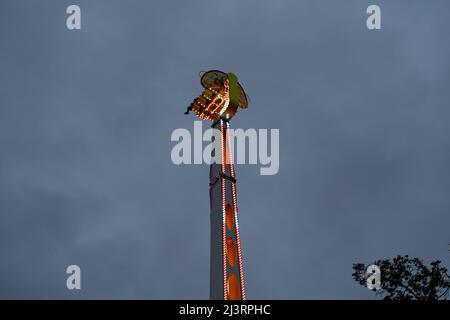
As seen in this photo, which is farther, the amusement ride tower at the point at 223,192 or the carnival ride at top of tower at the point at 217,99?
the carnival ride at top of tower at the point at 217,99

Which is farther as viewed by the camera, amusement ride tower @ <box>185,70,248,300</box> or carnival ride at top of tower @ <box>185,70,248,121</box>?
carnival ride at top of tower @ <box>185,70,248,121</box>

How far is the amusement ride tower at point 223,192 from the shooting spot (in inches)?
982

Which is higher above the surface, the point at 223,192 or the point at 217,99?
the point at 217,99

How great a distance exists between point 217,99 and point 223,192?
238 inches

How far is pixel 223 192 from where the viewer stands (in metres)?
27.1

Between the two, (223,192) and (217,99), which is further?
(217,99)

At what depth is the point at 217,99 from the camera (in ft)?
100

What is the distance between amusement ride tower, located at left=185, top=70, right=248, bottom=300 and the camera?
24938mm

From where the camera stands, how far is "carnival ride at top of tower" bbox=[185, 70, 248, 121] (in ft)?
99.3

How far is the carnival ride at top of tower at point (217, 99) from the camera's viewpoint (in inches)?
1192
